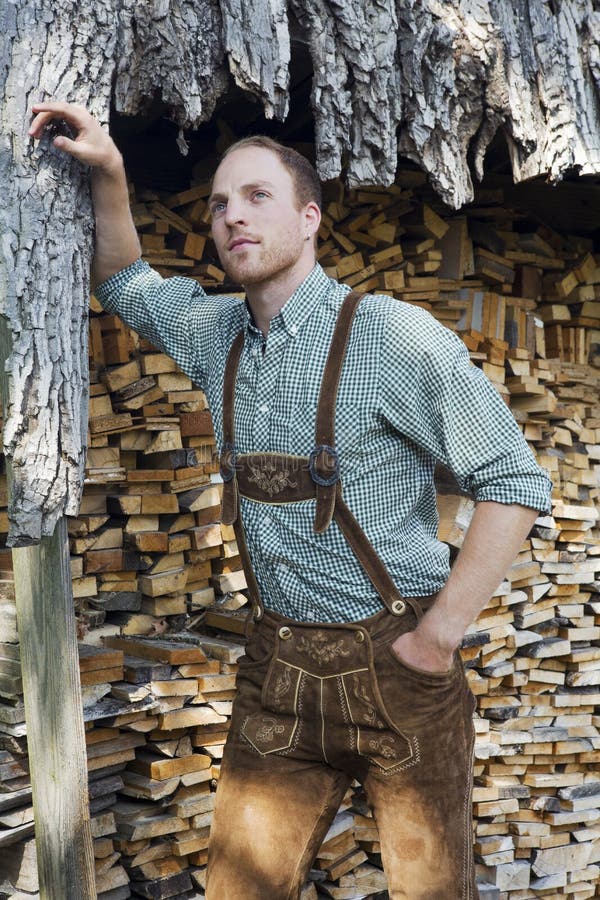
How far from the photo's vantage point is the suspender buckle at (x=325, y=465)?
99.8 inches

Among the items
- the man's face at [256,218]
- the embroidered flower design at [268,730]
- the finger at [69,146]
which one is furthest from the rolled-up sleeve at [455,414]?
the finger at [69,146]

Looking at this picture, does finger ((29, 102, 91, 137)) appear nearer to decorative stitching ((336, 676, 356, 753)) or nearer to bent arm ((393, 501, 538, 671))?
bent arm ((393, 501, 538, 671))

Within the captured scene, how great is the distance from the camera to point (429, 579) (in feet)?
8.71

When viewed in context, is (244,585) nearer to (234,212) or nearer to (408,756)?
(408,756)

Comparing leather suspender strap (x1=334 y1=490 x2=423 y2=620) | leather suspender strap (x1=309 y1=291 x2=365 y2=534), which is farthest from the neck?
leather suspender strap (x1=334 y1=490 x2=423 y2=620)

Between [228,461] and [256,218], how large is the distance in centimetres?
65

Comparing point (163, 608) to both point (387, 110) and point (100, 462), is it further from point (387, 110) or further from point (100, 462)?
point (387, 110)

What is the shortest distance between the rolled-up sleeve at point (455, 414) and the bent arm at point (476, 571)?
4 centimetres

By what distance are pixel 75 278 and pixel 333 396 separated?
0.77 metres

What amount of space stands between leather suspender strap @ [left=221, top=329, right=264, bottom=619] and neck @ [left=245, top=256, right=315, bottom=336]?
0.11 metres

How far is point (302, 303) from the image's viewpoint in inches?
106

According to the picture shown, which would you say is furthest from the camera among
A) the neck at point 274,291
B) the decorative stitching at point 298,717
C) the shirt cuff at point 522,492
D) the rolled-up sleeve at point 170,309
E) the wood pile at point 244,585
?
the wood pile at point 244,585

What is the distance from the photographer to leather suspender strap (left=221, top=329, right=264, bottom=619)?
2.72 meters

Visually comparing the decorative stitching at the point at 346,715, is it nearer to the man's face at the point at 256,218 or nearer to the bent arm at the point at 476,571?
the bent arm at the point at 476,571
